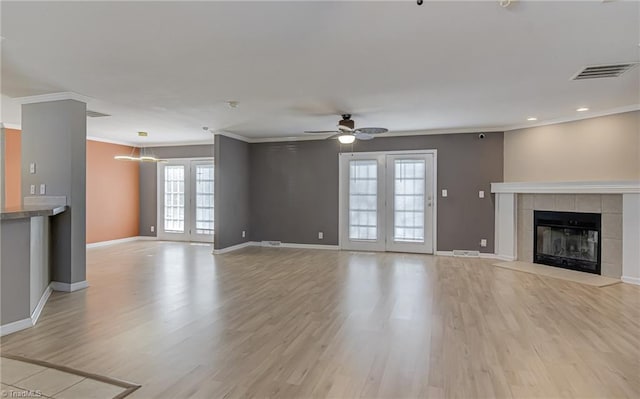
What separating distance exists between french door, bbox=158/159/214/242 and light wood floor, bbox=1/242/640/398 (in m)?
3.50

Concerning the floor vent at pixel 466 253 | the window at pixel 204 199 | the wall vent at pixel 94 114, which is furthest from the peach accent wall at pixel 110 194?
the floor vent at pixel 466 253

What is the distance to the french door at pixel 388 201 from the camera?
7.25 meters

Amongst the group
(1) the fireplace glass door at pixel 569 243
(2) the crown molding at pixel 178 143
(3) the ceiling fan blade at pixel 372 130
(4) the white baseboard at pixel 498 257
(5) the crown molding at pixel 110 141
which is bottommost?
(4) the white baseboard at pixel 498 257

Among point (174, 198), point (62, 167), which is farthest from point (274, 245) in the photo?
point (62, 167)

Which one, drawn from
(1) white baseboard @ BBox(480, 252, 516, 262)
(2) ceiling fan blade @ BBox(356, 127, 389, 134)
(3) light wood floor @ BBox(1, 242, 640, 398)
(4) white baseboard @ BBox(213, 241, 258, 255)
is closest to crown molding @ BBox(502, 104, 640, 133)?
(1) white baseboard @ BBox(480, 252, 516, 262)

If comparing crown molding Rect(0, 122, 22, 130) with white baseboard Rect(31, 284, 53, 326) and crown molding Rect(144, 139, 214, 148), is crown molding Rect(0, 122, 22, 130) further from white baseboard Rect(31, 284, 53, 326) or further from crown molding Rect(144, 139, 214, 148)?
white baseboard Rect(31, 284, 53, 326)

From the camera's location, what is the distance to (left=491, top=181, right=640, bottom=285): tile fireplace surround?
16.5 ft

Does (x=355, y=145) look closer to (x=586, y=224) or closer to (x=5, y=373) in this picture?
(x=586, y=224)

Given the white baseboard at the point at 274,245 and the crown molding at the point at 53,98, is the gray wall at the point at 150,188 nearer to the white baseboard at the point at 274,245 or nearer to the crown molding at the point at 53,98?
the white baseboard at the point at 274,245

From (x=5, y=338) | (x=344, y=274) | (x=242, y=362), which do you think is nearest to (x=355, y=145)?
(x=344, y=274)

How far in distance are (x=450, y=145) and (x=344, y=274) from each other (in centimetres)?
356

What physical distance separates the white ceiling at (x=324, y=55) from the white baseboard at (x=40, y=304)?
95.3 inches

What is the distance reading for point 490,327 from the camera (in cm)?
329

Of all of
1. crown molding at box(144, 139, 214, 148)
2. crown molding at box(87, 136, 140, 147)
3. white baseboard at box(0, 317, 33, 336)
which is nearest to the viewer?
white baseboard at box(0, 317, 33, 336)
